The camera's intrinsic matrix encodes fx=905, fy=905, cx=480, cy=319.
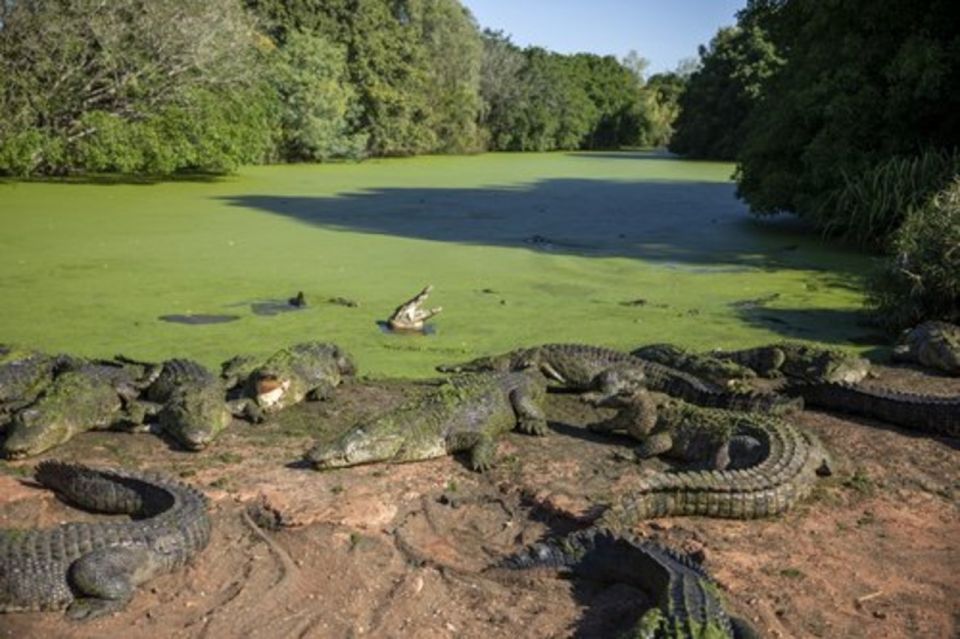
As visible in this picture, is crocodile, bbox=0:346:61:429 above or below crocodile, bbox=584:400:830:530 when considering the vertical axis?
below

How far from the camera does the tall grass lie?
34.0 ft

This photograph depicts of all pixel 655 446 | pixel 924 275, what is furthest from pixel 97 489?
pixel 924 275

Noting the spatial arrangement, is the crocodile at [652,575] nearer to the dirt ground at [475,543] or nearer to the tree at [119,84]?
the dirt ground at [475,543]

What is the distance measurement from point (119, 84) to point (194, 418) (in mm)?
13629

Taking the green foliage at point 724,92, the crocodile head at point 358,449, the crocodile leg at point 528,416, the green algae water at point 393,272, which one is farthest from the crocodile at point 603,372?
the green foliage at point 724,92

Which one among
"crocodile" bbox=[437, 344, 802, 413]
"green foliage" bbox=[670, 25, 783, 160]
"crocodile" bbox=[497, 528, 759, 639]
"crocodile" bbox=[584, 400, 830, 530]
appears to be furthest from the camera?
"green foliage" bbox=[670, 25, 783, 160]

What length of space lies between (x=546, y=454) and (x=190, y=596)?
1.90 metres

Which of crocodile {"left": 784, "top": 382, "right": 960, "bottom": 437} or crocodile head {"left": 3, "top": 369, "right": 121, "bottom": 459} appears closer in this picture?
crocodile head {"left": 3, "top": 369, "right": 121, "bottom": 459}

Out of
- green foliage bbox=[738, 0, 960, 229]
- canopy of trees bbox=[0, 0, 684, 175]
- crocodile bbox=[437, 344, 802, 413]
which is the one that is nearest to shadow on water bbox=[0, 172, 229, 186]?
canopy of trees bbox=[0, 0, 684, 175]

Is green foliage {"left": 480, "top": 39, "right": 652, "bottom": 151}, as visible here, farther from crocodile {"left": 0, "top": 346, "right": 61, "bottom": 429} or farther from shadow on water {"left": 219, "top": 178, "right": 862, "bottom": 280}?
crocodile {"left": 0, "top": 346, "right": 61, "bottom": 429}

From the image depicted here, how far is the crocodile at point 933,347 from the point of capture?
6.03m

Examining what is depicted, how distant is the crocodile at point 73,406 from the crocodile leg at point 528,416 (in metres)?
2.04

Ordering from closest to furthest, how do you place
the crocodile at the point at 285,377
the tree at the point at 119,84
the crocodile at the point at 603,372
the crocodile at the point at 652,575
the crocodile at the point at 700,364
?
the crocodile at the point at 652,575 → the crocodile at the point at 285,377 → the crocodile at the point at 603,372 → the crocodile at the point at 700,364 → the tree at the point at 119,84

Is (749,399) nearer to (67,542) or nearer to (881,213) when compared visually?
(67,542)
